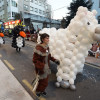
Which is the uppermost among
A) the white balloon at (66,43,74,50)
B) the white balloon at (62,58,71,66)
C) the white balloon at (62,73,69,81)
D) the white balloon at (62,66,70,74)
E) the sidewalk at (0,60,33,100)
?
the white balloon at (66,43,74,50)

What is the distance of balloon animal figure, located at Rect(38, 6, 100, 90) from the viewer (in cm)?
281

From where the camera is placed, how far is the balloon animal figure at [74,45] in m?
2.81

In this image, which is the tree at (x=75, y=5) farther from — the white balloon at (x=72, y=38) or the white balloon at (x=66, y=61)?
the white balloon at (x=66, y=61)

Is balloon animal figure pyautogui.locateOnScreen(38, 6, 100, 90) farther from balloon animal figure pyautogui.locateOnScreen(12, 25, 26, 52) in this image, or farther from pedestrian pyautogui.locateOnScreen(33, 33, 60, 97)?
balloon animal figure pyautogui.locateOnScreen(12, 25, 26, 52)

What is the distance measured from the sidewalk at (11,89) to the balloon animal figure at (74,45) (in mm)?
1040

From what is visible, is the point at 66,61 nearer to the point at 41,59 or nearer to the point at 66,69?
the point at 66,69

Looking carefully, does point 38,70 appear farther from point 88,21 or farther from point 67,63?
point 88,21

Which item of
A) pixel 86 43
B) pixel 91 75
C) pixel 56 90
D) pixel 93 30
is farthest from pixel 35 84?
pixel 91 75

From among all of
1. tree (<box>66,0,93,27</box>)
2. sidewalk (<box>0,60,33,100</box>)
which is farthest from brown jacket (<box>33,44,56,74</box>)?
tree (<box>66,0,93,27</box>)

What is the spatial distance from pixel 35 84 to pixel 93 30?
2.01 m

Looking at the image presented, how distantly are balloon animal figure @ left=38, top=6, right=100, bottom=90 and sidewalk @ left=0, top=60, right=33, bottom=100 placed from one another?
1040 millimetres

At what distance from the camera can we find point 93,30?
2.67 meters

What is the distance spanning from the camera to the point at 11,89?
9.58 ft

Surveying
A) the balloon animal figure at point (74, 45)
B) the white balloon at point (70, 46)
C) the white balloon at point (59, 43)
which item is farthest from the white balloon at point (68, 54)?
the white balloon at point (59, 43)
